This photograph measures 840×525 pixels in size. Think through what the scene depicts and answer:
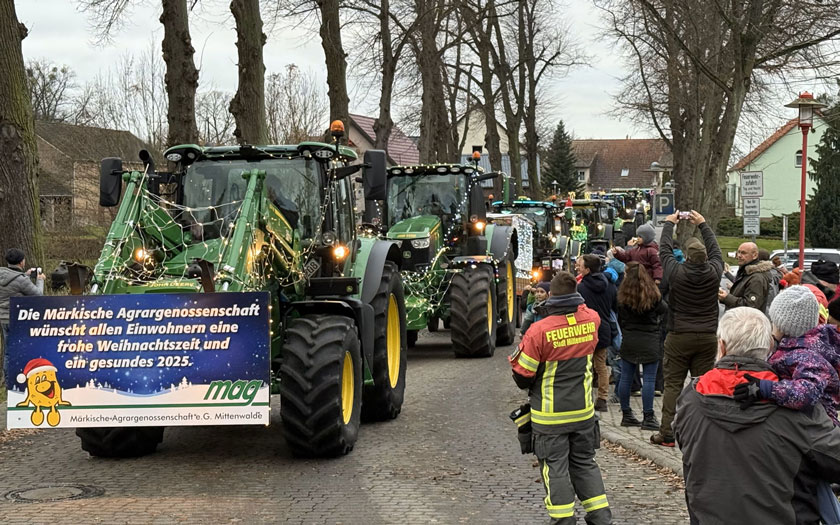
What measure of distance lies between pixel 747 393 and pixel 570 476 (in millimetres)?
2728

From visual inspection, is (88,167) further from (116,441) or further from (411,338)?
(116,441)

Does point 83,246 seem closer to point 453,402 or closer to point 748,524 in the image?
point 453,402

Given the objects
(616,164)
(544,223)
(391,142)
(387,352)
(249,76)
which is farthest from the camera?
(616,164)

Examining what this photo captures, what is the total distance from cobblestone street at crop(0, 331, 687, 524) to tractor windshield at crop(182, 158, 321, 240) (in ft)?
6.93

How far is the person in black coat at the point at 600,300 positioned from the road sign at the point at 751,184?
9.03 metres

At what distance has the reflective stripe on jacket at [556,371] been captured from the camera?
6676 millimetres

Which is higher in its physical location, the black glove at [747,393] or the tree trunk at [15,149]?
the tree trunk at [15,149]

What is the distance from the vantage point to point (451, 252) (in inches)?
701

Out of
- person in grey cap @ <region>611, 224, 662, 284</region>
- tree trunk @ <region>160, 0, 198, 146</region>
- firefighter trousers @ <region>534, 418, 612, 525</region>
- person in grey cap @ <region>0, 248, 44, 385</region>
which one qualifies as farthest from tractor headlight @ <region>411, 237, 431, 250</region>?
firefighter trousers @ <region>534, 418, 612, 525</region>

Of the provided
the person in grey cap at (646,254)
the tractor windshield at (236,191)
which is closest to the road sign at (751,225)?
the person in grey cap at (646,254)

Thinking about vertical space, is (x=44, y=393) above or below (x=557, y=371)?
below

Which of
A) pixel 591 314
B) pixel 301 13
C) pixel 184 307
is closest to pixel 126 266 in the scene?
pixel 184 307

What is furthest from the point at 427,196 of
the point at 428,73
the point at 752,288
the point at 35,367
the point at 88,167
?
the point at 88,167

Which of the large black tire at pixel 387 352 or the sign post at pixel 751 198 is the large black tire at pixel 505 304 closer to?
the sign post at pixel 751 198
